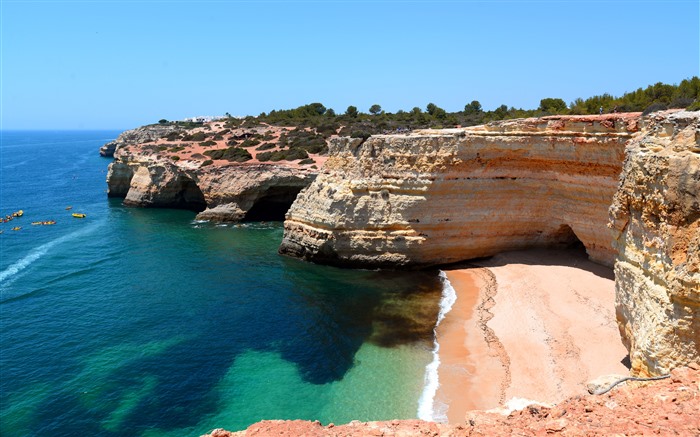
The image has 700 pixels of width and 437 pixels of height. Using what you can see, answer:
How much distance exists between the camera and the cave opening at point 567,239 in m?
23.2

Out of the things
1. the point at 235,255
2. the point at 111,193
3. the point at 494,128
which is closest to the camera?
the point at 494,128

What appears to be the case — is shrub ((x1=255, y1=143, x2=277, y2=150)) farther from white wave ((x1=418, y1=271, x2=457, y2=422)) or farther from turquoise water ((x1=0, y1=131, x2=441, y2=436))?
white wave ((x1=418, y1=271, x2=457, y2=422))

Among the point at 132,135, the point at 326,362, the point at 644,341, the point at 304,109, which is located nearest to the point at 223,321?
the point at 326,362

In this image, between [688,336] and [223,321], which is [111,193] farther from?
[688,336]

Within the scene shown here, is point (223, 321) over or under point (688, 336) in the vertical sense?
under

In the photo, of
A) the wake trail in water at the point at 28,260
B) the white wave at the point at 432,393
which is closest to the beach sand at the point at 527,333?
the white wave at the point at 432,393

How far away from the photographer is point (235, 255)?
27938 mm

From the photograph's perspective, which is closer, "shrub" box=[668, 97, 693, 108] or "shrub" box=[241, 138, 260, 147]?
"shrub" box=[668, 97, 693, 108]

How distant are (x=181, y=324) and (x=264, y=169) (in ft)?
61.1

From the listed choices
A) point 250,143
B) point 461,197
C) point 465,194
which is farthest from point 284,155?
point 465,194

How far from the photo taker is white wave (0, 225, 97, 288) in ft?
79.0

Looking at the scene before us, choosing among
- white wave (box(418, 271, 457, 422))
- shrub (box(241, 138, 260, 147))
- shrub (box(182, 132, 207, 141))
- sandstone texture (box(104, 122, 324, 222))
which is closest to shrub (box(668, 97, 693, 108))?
white wave (box(418, 271, 457, 422))

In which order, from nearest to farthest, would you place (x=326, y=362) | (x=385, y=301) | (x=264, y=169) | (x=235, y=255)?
(x=326, y=362), (x=385, y=301), (x=235, y=255), (x=264, y=169)

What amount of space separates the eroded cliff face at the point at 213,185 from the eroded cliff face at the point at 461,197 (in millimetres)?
10435
